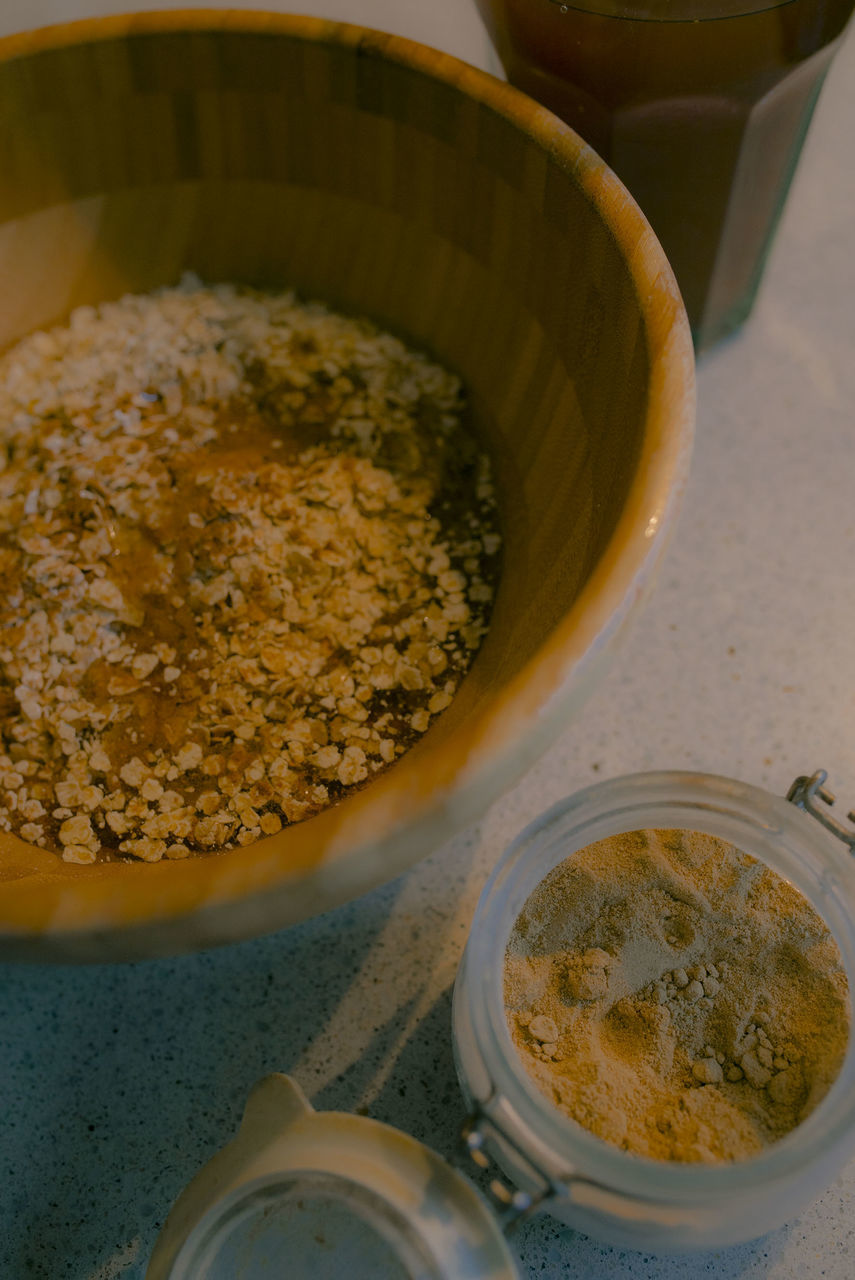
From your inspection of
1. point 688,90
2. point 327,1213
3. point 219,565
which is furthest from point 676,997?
point 688,90

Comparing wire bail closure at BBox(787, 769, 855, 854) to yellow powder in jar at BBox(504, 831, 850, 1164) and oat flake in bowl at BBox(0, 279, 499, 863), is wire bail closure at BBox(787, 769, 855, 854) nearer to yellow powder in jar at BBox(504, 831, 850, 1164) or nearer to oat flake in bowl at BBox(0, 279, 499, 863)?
yellow powder in jar at BBox(504, 831, 850, 1164)

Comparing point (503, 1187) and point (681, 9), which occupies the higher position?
point (681, 9)

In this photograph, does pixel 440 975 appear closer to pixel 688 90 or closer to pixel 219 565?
pixel 219 565

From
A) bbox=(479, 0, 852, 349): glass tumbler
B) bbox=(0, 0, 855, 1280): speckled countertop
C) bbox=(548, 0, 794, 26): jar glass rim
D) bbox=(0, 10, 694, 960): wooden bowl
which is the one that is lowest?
bbox=(0, 0, 855, 1280): speckled countertop

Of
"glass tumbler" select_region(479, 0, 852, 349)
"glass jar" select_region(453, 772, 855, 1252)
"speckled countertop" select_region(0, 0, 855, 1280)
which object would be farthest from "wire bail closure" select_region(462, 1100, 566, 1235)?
"glass tumbler" select_region(479, 0, 852, 349)

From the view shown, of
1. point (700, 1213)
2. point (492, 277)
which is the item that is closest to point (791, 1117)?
point (700, 1213)

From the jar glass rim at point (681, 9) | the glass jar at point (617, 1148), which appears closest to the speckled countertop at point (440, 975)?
the glass jar at point (617, 1148)

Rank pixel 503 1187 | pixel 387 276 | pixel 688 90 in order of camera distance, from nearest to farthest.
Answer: pixel 503 1187 < pixel 688 90 < pixel 387 276

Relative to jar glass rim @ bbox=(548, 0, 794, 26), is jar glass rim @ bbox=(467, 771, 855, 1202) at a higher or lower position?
lower

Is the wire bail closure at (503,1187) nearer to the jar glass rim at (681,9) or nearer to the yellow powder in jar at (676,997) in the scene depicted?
the yellow powder in jar at (676,997)
